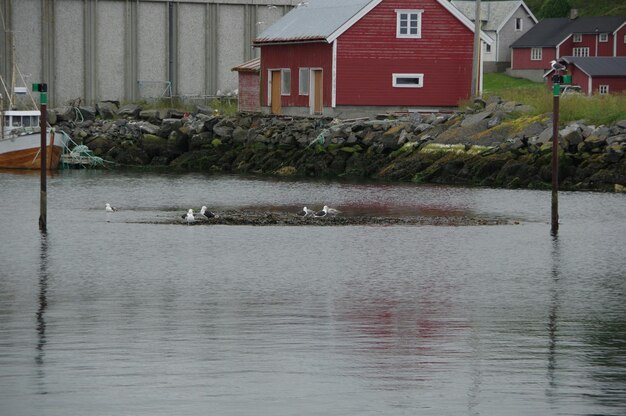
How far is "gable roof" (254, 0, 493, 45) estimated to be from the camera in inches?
2279

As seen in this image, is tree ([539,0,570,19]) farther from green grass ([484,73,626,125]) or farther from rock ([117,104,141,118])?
green grass ([484,73,626,125])

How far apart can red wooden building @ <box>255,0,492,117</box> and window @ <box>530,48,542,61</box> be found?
49.5 m

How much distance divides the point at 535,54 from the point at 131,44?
1787 inches

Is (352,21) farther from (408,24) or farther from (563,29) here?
(563,29)

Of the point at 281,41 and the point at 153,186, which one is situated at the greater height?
the point at 281,41

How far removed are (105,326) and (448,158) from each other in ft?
106

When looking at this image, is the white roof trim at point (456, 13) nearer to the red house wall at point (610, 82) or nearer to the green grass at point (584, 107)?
the green grass at point (584, 107)

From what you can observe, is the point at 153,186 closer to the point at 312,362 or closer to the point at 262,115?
the point at 262,115

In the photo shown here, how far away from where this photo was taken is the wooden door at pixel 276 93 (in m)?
63.0

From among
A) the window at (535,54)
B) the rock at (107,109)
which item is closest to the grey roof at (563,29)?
the window at (535,54)

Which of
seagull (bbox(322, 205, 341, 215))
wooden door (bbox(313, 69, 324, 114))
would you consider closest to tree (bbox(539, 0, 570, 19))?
wooden door (bbox(313, 69, 324, 114))

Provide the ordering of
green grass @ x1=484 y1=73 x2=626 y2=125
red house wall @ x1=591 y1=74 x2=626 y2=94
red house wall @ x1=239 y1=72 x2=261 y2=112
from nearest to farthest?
green grass @ x1=484 y1=73 x2=626 y2=125 → red house wall @ x1=239 y1=72 x2=261 y2=112 → red house wall @ x1=591 y1=74 x2=626 y2=94

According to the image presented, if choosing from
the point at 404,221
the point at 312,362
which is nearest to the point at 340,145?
the point at 404,221

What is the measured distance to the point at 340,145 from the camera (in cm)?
5500
